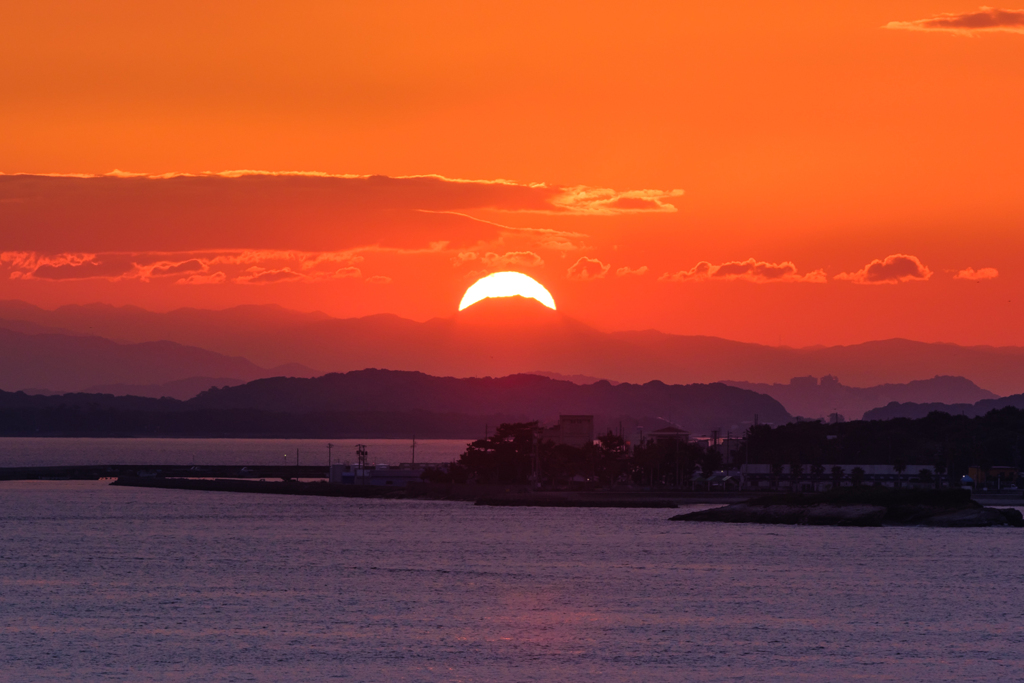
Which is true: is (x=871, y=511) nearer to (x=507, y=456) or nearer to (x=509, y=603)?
(x=507, y=456)

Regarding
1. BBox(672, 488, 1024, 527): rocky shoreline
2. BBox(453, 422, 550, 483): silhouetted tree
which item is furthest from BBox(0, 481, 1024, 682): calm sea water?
BBox(453, 422, 550, 483): silhouetted tree

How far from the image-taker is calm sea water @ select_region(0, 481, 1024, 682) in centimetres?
5000

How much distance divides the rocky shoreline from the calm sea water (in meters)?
5.93

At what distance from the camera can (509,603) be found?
6975 centimetres

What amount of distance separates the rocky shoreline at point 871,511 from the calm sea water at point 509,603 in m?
5.93

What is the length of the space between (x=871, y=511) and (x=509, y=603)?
78.7m

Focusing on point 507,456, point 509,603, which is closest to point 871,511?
point 507,456

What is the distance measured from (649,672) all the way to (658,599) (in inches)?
936

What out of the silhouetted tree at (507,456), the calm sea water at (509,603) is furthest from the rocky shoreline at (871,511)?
the silhouetted tree at (507,456)

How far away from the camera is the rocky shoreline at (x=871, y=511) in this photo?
13450 cm

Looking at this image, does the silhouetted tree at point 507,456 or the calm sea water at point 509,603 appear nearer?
the calm sea water at point 509,603

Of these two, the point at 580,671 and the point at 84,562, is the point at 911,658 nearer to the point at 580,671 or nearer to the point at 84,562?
the point at 580,671

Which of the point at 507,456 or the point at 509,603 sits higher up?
the point at 507,456

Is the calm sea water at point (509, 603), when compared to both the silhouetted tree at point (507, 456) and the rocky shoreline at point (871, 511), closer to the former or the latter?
the rocky shoreline at point (871, 511)
